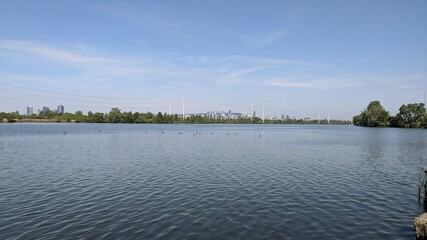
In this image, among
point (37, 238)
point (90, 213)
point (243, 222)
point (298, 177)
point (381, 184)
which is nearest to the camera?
point (37, 238)

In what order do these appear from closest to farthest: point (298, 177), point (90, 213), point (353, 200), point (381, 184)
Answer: point (90, 213), point (353, 200), point (381, 184), point (298, 177)

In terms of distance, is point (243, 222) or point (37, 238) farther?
point (243, 222)

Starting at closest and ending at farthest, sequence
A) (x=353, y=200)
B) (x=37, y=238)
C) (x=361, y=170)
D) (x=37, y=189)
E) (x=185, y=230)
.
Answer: (x=37, y=238) < (x=185, y=230) < (x=353, y=200) < (x=37, y=189) < (x=361, y=170)

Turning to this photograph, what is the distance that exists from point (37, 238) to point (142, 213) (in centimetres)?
576

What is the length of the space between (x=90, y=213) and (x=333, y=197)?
57.9 ft

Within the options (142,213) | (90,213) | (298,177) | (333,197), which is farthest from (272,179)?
(90,213)

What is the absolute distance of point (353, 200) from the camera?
72.0ft

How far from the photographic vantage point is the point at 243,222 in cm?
1686

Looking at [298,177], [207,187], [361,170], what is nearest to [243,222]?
[207,187]

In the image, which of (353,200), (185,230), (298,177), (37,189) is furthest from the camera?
(298,177)

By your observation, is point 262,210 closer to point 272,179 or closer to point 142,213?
point 142,213

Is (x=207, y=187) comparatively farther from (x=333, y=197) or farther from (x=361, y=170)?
(x=361, y=170)

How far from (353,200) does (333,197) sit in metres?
1.42

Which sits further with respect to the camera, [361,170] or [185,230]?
[361,170]
